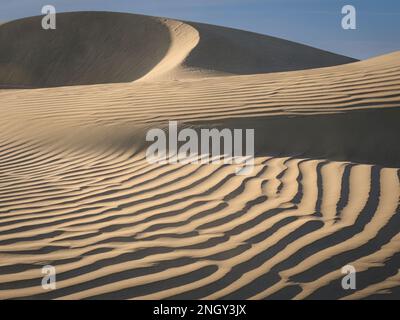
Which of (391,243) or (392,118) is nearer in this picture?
(391,243)

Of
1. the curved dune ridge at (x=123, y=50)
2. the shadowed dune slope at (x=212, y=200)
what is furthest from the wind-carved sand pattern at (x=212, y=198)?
the curved dune ridge at (x=123, y=50)

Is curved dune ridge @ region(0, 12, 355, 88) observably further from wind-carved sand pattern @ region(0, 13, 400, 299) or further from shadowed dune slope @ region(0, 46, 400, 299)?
shadowed dune slope @ region(0, 46, 400, 299)

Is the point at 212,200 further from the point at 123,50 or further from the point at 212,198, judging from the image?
the point at 123,50

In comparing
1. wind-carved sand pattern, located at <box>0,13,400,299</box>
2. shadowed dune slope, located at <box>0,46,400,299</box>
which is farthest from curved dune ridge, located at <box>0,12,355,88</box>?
shadowed dune slope, located at <box>0,46,400,299</box>

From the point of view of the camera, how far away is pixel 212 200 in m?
4.12

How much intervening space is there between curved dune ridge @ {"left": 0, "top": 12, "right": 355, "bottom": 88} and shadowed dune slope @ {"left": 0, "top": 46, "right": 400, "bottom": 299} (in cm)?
1349

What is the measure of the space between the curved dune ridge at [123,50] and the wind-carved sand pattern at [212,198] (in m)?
13.3

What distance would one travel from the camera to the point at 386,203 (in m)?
4.00

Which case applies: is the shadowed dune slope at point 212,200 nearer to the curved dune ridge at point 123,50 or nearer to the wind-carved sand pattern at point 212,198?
the wind-carved sand pattern at point 212,198

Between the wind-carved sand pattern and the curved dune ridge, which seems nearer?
the wind-carved sand pattern

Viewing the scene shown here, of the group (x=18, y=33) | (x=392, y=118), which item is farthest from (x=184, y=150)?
(x=18, y=33)

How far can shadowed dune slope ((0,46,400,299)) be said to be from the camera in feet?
9.84

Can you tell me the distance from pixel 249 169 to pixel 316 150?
110 cm
